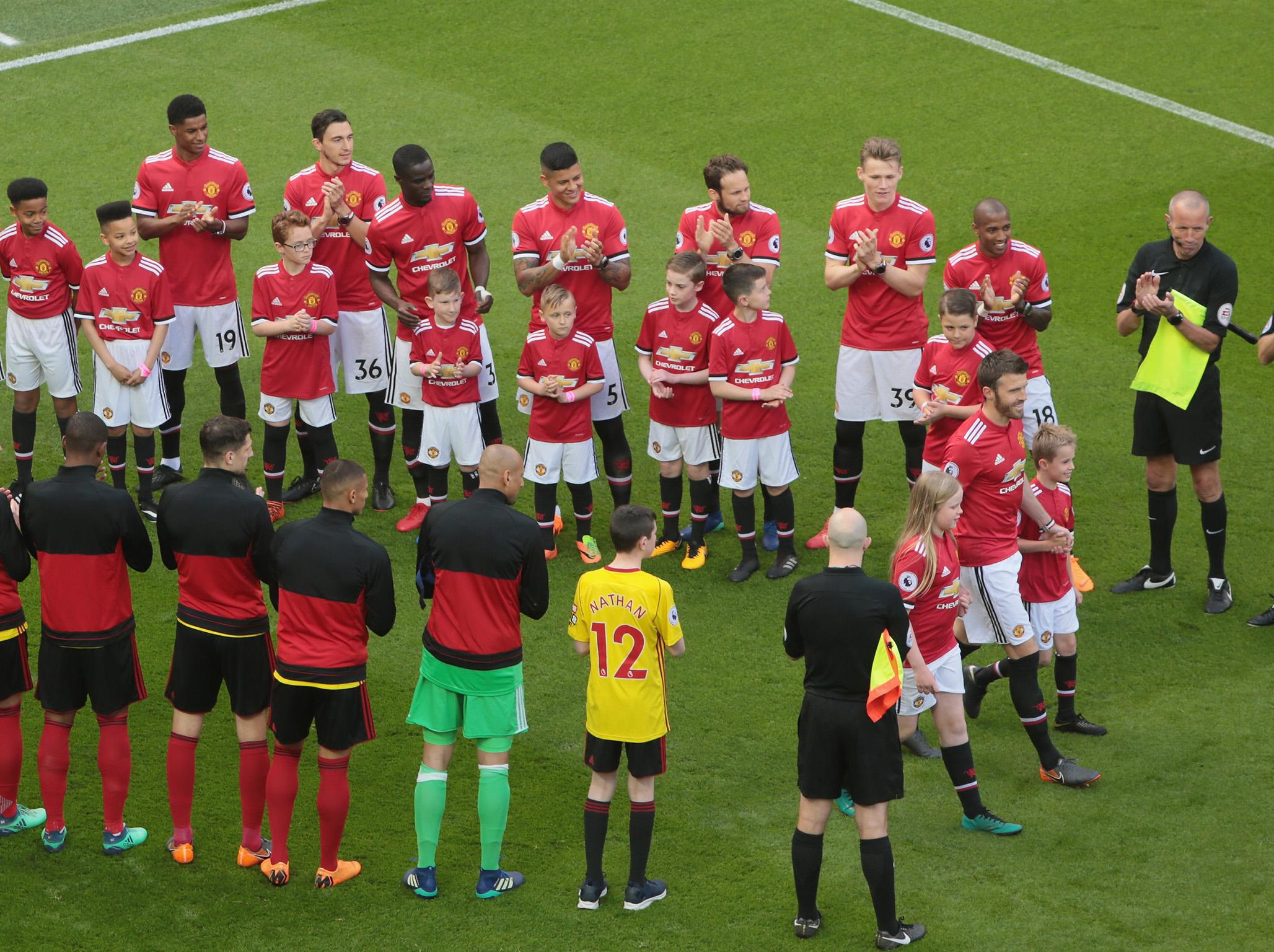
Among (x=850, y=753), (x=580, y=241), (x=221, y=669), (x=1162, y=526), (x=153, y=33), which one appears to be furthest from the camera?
(x=153, y=33)

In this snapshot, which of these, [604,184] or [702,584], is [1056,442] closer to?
[702,584]

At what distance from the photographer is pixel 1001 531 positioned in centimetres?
732

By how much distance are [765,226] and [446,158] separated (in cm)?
627

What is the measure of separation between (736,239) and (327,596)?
418 centimetres

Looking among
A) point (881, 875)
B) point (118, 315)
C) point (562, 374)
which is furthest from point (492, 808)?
point (118, 315)

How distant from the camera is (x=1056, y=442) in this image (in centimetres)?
743

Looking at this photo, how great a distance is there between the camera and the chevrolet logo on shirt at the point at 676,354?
9.23 m

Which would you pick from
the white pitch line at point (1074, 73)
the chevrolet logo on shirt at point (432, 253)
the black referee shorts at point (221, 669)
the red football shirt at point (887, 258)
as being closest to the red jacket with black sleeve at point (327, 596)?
the black referee shorts at point (221, 669)

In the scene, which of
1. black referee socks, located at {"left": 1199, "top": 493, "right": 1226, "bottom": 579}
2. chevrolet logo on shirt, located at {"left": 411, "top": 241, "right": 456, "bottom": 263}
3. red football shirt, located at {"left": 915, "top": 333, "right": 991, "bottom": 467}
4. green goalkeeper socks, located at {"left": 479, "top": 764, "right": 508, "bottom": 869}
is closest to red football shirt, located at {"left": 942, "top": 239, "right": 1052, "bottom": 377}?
red football shirt, located at {"left": 915, "top": 333, "right": 991, "bottom": 467}

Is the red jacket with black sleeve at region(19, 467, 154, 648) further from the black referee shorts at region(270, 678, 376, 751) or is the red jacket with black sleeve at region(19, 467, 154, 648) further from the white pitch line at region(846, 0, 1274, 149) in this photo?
the white pitch line at region(846, 0, 1274, 149)

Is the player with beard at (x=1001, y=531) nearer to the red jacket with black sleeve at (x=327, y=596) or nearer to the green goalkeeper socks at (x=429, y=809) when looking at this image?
the green goalkeeper socks at (x=429, y=809)

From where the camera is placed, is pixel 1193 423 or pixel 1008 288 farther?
pixel 1008 288

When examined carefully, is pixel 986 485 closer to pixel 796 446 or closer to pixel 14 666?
pixel 796 446

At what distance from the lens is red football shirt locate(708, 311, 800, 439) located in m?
8.98
